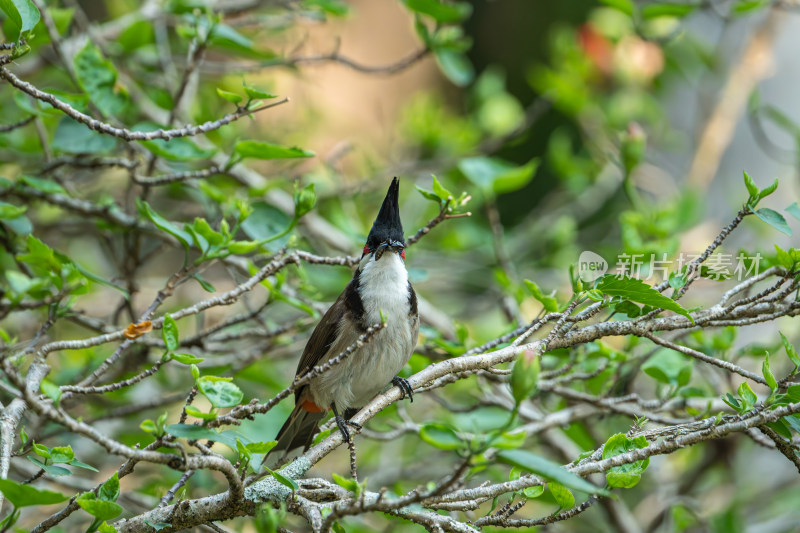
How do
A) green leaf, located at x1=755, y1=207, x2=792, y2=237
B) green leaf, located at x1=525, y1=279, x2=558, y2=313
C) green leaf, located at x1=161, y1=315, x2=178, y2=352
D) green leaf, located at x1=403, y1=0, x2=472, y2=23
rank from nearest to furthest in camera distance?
green leaf, located at x1=161, y1=315, x2=178, y2=352, green leaf, located at x1=755, y1=207, x2=792, y2=237, green leaf, located at x1=525, y1=279, x2=558, y2=313, green leaf, located at x1=403, y1=0, x2=472, y2=23

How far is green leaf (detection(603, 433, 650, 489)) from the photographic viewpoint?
5.66 ft

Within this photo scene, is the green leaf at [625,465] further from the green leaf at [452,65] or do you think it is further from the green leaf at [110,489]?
the green leaf at [452,65]

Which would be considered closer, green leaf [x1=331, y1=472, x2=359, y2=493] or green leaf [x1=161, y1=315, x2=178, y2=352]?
green leaf [x1=331, y1=472, x2=359, y2=493]

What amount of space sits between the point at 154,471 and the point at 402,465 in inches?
44.5

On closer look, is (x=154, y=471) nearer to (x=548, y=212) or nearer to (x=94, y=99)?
(x=94, y=99)

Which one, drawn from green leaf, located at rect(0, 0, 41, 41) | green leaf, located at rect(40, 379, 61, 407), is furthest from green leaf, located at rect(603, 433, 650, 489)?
green leaf, located at rect(0, 0, 41, 41)

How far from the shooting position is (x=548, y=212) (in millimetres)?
4625

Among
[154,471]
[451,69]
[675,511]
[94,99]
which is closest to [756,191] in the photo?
[675,511]

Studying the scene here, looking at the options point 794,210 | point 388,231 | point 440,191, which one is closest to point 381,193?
point 388,231

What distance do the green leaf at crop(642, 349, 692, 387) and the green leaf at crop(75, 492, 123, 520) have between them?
1.57 metres

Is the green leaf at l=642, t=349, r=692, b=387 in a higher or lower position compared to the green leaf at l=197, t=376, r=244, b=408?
lower

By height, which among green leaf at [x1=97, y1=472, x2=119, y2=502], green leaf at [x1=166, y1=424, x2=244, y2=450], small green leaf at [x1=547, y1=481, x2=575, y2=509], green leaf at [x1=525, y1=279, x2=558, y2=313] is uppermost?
green leaf at [x1=525, y1=279, x2=558, y2=313]

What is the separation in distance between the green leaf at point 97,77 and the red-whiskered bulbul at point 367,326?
3.19 ft

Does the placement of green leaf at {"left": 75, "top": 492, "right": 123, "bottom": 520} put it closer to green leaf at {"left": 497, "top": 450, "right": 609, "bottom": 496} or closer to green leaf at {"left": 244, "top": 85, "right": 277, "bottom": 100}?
green leaf at {"left": 497, "top": 450, "right": 609, "bottom": 496}
